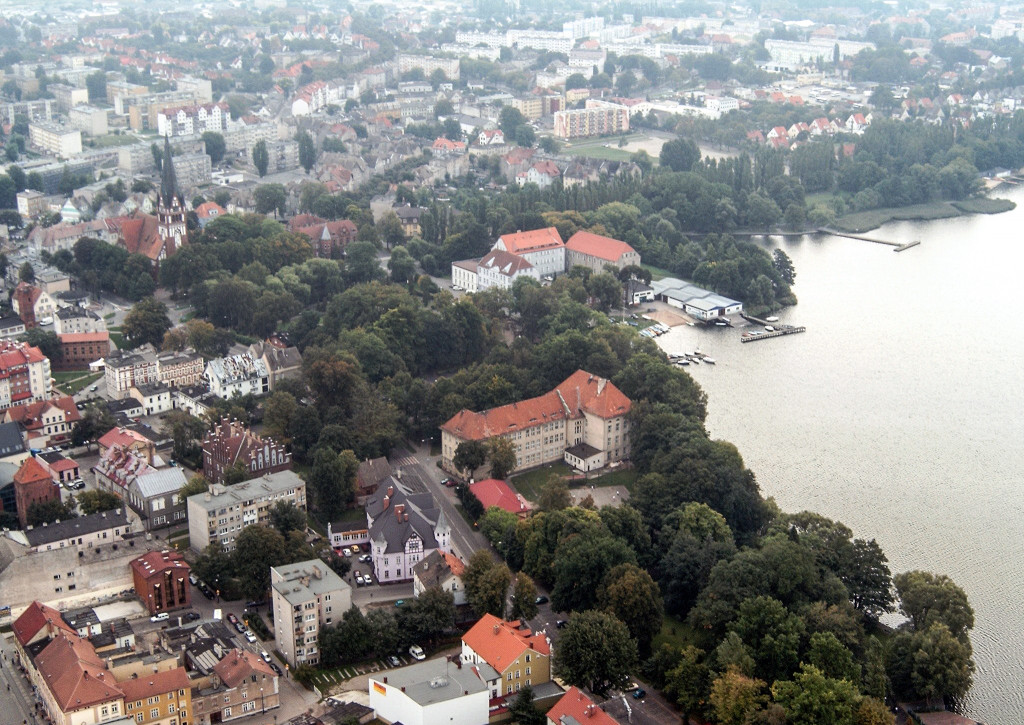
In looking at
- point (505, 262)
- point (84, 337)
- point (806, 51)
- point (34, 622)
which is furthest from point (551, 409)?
point (806, 51)

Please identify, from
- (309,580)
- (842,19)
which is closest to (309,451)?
(309,580)

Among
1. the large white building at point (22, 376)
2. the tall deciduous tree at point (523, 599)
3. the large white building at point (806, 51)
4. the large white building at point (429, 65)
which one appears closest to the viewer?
the tall deciduous tree at point (523, 599)

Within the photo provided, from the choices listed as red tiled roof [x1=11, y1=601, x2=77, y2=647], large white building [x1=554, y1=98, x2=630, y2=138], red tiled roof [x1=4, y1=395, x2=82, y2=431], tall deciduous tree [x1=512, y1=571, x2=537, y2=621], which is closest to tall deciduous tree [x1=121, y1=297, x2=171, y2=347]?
red tiled roof [x1=4, y1=395, x2=82, y2=431]

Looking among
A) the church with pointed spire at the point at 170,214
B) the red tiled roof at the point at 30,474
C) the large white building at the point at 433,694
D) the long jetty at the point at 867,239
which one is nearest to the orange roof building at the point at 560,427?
the red tiled roof at the point at 30,474

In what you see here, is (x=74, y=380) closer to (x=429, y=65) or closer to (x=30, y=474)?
(x=30, y=474)

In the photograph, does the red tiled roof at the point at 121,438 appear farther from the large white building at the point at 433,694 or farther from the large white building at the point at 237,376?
the large white building at the point at 433,694

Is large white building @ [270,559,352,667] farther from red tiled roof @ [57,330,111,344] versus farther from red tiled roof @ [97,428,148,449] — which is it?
red tiled roof @ [57,330,111,344]
